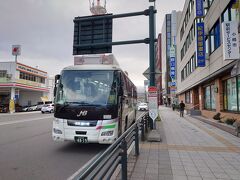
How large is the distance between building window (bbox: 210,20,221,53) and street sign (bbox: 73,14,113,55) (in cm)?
803

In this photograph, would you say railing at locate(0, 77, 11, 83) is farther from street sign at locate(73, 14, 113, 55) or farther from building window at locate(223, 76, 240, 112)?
building window at locate(223, 76, 240, 112)

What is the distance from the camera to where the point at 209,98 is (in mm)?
17766

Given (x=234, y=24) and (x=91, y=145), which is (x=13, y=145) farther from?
(x=234, y=24)

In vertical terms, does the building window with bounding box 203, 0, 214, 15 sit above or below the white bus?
above

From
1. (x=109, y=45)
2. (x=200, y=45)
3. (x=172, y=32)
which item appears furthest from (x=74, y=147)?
(x=172, y=32)

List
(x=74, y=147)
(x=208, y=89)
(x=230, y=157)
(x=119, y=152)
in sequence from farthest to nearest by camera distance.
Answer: (x=208, y=89), (x=74, y=147), (x=230, y=157), (x=119, y=152)

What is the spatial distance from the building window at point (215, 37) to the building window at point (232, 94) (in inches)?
112

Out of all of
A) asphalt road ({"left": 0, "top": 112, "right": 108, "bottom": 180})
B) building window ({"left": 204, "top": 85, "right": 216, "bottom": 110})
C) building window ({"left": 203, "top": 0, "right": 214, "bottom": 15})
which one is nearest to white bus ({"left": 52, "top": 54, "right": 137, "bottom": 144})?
asphalt road ({"left": 0, "top": 112, "right": 108, "bottom": 180})

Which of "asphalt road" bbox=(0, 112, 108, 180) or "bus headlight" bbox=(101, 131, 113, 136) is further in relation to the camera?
"bus headlight" bbox=(101, 131, 113, 136)

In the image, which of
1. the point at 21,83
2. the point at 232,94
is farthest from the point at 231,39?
the point at 21,83

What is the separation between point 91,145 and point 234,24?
30.4 feet

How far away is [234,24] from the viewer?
380 inches

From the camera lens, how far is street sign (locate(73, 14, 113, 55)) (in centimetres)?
1099

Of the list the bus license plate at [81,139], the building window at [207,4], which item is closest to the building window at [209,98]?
the building window at [207,4]
